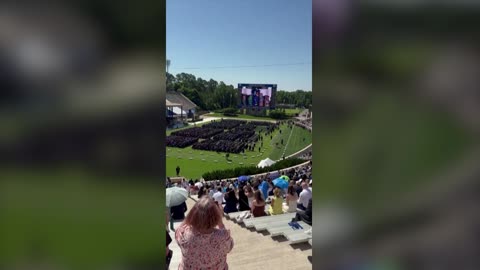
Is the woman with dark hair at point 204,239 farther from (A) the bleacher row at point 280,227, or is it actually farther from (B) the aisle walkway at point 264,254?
(A) the bleacher row at point 280,227

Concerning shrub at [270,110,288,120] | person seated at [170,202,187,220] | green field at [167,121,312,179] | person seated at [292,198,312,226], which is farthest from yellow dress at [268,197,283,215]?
shrub at [270,110,288,120]

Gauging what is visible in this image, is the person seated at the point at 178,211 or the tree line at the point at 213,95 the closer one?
the person seated at the point at 178,211

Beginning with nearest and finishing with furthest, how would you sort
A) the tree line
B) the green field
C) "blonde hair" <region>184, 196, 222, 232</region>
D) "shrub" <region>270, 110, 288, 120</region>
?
"blonde hair" <region>184, 196, 222, 232</region>, the green field, "shrub" <region>270, 110, 288, 120</region>, the tree line

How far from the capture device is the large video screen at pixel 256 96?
78.5 meters

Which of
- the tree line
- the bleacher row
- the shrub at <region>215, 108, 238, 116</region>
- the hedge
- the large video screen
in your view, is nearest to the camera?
the bleacher row

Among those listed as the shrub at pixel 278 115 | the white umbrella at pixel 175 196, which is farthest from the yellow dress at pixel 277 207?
the shrub at pixel 278 115
